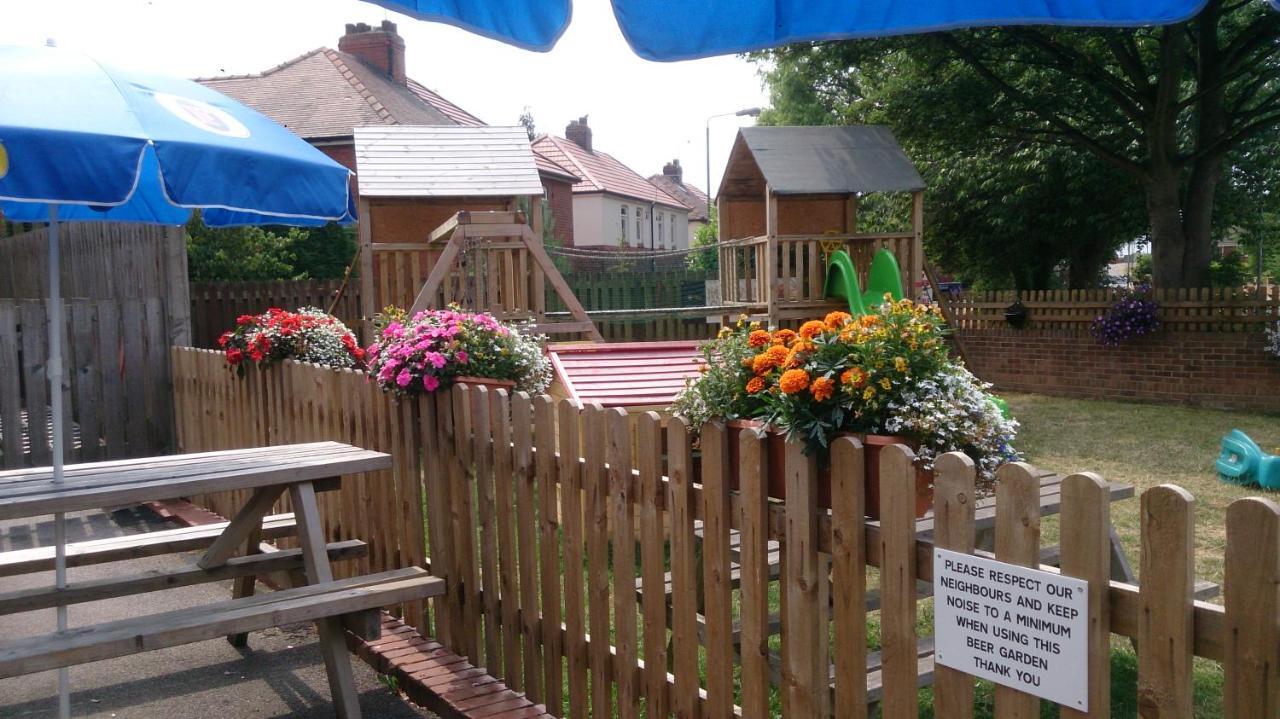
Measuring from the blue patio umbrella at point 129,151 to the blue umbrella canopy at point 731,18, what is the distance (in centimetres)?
146

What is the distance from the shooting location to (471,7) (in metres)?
2.68

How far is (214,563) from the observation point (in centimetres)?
455

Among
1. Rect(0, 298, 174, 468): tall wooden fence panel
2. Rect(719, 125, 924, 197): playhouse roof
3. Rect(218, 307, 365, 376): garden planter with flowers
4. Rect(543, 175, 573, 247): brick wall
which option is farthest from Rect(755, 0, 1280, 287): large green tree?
Rect(543, 175, 573, 247): brick wall

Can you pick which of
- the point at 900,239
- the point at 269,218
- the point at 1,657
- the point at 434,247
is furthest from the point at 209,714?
the point at 900,239

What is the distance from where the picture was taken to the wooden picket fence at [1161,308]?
46.2 feet

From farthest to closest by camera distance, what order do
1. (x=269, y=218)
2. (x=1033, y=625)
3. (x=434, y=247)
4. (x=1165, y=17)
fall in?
(x=434, y=247) → (x=269, y=218) → (x=1165, y=17) → (x=1033, y=625)

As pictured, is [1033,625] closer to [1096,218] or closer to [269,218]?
[269,218]

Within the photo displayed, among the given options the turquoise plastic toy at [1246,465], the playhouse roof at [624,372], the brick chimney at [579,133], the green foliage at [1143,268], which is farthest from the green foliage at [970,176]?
the brick chimney at [579,133]

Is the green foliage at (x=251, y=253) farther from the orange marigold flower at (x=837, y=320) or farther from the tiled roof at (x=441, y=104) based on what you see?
the orange marigold flower at (x=837, y=320)

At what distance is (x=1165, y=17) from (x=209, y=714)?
13.6 feet

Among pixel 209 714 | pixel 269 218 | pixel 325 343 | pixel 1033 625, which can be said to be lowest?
pixel 209 714

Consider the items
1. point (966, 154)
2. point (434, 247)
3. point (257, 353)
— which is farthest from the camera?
point (966, 154)

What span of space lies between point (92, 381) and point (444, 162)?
6.93m

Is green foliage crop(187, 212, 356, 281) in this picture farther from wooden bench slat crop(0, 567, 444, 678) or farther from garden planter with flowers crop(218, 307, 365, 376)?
wooden bench slat crop(0, 567, 444, 678)
